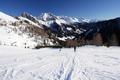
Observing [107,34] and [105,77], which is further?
[107,34]

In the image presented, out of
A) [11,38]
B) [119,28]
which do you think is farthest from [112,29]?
[11,38]

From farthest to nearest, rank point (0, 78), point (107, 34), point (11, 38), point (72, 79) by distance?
point (107, 34) → point (11, 38) → point (0, 78) → point (72, 79)

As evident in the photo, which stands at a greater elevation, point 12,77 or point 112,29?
point 112,29

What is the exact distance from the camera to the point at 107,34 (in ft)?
566

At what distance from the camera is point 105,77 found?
12.3 metres

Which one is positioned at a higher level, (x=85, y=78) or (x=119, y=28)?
(x=119, y=28)

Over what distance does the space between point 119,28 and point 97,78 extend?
554 ft

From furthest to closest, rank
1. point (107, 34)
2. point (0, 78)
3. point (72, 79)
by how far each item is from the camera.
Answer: point (107, 34) → point (0, 78) → point (72, 79)

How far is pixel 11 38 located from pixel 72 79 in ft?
407

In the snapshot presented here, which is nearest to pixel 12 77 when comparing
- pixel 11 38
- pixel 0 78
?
pixel 0 78

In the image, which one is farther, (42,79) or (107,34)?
(107,34)

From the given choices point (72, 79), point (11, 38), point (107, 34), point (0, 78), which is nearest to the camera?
point (72, 79)

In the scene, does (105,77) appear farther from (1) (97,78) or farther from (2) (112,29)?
(2) (112,29)

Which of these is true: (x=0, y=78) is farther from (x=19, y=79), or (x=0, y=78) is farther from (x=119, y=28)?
(x=119, y=28)
